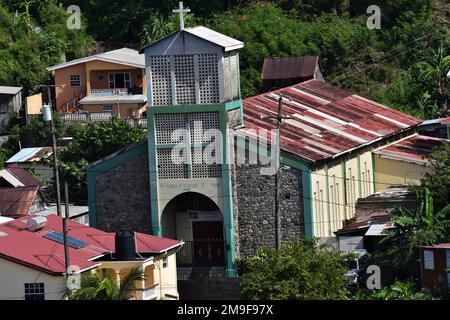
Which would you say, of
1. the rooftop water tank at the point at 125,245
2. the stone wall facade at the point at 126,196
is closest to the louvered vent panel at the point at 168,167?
the stone wall facade at the point at 126,196

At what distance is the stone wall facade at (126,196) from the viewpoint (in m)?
51.7

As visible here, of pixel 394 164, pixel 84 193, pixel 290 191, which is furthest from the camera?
pixel 84 193

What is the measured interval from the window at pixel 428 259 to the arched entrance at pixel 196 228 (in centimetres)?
818

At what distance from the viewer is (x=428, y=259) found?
46.1 meters

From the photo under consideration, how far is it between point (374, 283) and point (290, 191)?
5436 mm

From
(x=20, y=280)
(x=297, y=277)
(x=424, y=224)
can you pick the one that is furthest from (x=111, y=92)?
(x=297, y=277)

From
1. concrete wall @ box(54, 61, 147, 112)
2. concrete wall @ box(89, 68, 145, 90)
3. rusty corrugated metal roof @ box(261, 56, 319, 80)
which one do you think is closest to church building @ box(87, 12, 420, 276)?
rusty corrugated metal roof @ box(261, 56, 319, 80)

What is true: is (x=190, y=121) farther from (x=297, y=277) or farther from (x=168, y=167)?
(x=297, y=277)

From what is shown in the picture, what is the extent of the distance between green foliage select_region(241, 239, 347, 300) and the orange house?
110 ft

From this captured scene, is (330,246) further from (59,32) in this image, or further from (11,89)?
(59,32)

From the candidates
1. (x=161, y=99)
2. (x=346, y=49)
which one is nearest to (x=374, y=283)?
(x=161, y=99)

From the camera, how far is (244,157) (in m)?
51.0

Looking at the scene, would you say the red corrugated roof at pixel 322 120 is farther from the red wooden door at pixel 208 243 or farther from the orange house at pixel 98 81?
the orange house at pixel 98 81

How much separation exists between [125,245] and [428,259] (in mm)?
9362
